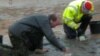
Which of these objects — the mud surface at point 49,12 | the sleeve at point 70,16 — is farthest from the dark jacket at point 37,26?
the sleeve at point 70,16

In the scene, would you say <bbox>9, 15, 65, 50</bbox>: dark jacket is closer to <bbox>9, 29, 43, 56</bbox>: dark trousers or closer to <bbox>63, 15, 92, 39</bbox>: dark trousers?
<bbox>9, 29, 43, 56</bbox>: dark trousers

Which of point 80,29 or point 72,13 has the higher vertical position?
point 72,13

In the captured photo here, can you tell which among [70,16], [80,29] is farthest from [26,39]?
[80,29]

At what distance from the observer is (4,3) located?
19.5 metres

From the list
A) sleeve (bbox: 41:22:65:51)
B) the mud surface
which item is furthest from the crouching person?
the mud surface

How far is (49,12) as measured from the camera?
16859 mm

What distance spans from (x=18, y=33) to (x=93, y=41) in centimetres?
262

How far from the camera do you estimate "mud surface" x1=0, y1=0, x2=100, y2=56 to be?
1070 cm

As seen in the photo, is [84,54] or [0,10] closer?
[84,54]

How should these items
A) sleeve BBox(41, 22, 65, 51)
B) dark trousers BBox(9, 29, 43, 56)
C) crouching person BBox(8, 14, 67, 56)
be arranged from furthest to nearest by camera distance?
dark trousers BBox(9, 29, 43, 56)
crouching person BBox(8, 14, 67, 56)
sleeve BBox(41, 22, 65, 51)

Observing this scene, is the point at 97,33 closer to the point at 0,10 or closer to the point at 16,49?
the point at 16,49

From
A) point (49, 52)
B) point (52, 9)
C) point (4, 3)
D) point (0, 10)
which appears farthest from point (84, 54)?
point (4, 3)

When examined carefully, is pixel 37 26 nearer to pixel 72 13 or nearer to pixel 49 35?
pixel 49 35

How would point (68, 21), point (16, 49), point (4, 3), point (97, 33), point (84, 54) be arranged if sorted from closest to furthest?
point (16, 49) < point (84, 54) < point (68, 21) < point (97, 33) < point (4, 3)
